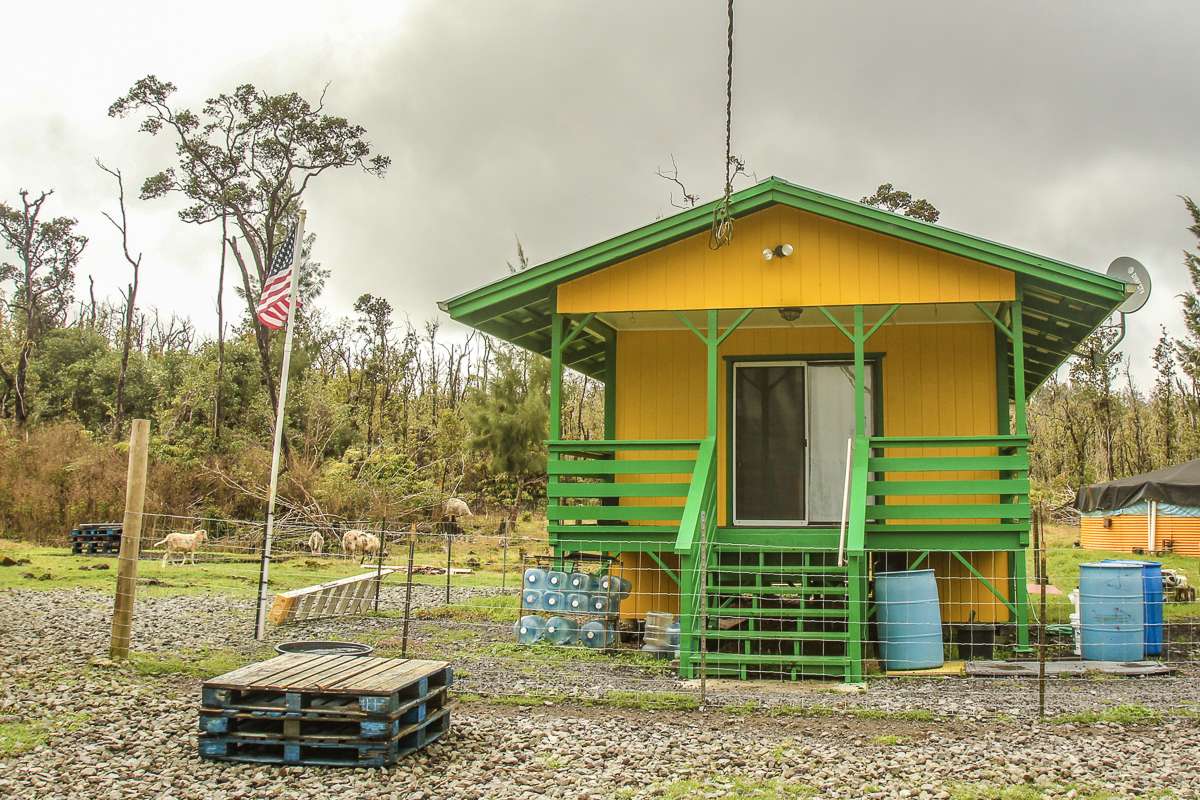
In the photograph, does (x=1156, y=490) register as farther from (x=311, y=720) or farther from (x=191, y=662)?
(x=311, y=720)

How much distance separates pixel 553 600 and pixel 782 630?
8.32 feet

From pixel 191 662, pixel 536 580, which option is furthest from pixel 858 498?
pixel 191 662

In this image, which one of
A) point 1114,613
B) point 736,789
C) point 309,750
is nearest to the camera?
point 736,789

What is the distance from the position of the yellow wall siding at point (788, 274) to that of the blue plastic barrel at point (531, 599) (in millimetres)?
3158

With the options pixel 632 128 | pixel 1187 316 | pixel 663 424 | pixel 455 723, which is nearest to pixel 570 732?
pixel 455 723

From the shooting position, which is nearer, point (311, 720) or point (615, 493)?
point (311, 720)

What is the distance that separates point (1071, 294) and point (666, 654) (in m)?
5.66

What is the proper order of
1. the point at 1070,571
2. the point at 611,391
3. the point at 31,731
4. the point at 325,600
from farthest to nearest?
the point at 1070,571 < the point at 325,600 < the point at 611,391 < the point at 31,731

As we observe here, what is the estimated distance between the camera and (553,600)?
35.2ft

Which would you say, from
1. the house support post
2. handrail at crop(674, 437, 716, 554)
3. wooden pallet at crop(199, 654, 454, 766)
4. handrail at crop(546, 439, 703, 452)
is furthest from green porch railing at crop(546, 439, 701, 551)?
wooden pallet at crop(199, 654, 454, 766)

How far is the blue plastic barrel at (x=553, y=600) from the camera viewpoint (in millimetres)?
10711

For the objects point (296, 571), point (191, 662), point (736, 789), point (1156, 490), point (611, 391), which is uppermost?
point (611, 391)

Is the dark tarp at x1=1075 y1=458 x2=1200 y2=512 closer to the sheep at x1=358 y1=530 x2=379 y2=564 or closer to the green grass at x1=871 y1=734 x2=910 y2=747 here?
the sheep at x1=358 y1=530 x2=379 y2=564

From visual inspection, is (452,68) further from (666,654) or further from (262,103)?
(666,654)
